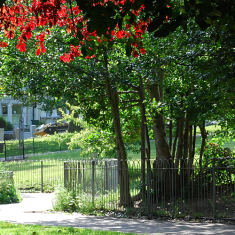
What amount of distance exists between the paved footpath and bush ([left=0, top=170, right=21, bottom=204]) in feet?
4.47

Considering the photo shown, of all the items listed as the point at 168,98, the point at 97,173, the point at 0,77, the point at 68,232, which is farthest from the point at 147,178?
the point at 0,77

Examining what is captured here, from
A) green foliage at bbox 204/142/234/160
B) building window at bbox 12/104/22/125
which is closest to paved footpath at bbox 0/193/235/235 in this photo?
green foliage at bbox 204/142/234/160

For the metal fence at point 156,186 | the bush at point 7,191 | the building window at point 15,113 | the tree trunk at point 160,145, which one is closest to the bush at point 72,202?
the metal fence at point 156,186

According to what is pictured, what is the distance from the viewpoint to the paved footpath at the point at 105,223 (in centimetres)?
831

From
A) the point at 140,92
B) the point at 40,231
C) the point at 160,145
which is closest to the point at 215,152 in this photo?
the point at 160,145

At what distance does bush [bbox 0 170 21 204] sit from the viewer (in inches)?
542

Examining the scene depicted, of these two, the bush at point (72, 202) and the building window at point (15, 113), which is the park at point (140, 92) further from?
the building window at point (15, 113)

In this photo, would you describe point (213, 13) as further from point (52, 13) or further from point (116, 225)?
point (116, 225)

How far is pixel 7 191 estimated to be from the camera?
14102mm

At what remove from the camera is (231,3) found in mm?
4711

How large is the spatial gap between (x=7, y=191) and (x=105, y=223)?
20.6 feet

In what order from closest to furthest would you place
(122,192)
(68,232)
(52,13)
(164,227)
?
(52,13)
(68,232)
(164,227)
(122,192)

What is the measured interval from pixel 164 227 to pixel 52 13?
5.93 m

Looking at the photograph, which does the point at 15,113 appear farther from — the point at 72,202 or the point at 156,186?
the point at 156,186
